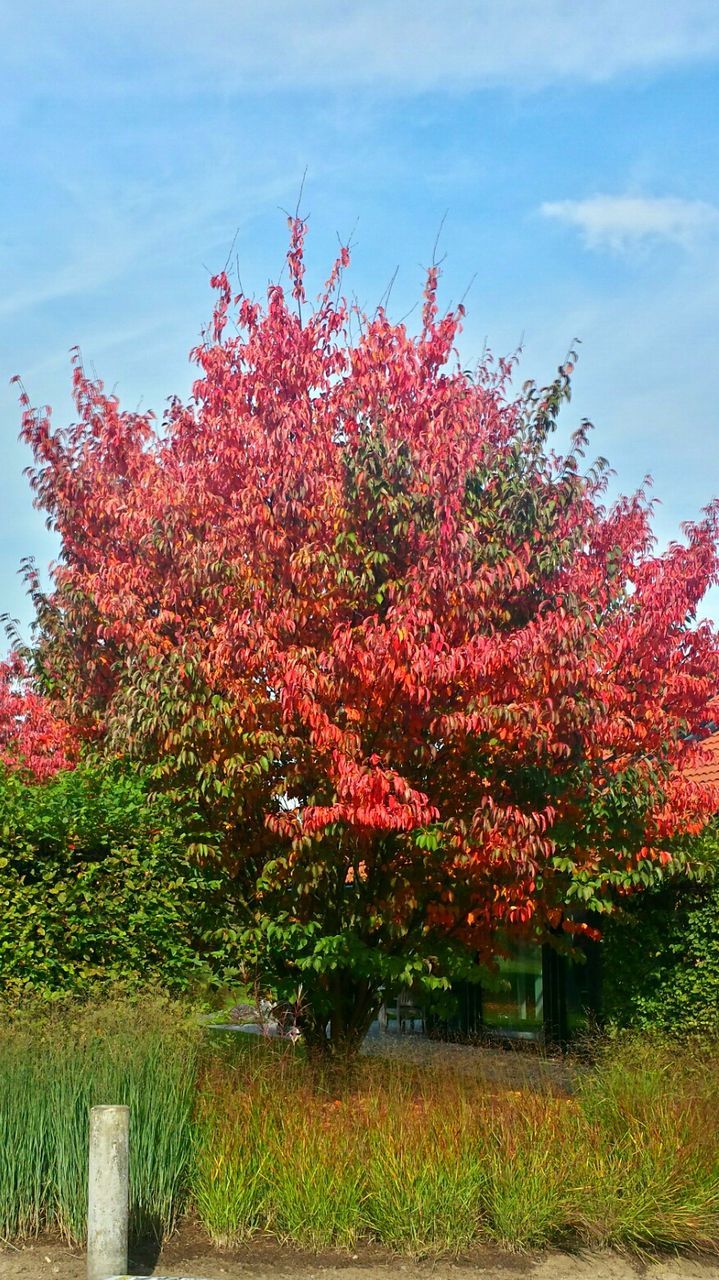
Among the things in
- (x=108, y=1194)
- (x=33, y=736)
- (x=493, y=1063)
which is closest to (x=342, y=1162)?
(x=108, y=1194)

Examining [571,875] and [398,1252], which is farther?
[571,875]

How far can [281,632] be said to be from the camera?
9.88 m

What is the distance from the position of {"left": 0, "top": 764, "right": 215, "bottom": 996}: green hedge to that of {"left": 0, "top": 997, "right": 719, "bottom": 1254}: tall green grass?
5.00 feet

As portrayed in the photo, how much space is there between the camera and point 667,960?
50.5 feet

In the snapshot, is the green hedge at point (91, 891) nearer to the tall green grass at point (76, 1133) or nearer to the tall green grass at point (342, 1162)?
the tall green grass at point (342, 1162)

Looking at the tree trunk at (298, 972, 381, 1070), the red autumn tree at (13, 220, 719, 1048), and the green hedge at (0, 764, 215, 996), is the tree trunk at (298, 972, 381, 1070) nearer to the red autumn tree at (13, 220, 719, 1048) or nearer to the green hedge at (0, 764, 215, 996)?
the red autumn tree at (13, 220, 719, 1048)

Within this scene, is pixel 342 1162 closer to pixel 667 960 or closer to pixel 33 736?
pixel 667 960

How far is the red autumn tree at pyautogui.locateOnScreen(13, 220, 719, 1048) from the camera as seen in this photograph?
957cm

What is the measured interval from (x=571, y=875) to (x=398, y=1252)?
14.7 ft

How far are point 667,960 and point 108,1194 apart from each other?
9977 millimetres

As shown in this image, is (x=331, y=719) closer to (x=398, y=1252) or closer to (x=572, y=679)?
(x=572, y=679)

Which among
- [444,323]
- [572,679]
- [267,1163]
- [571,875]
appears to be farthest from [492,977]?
[444,323]

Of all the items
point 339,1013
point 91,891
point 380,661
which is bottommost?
point 339,1013

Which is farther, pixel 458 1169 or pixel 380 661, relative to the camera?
pixel 380 661
